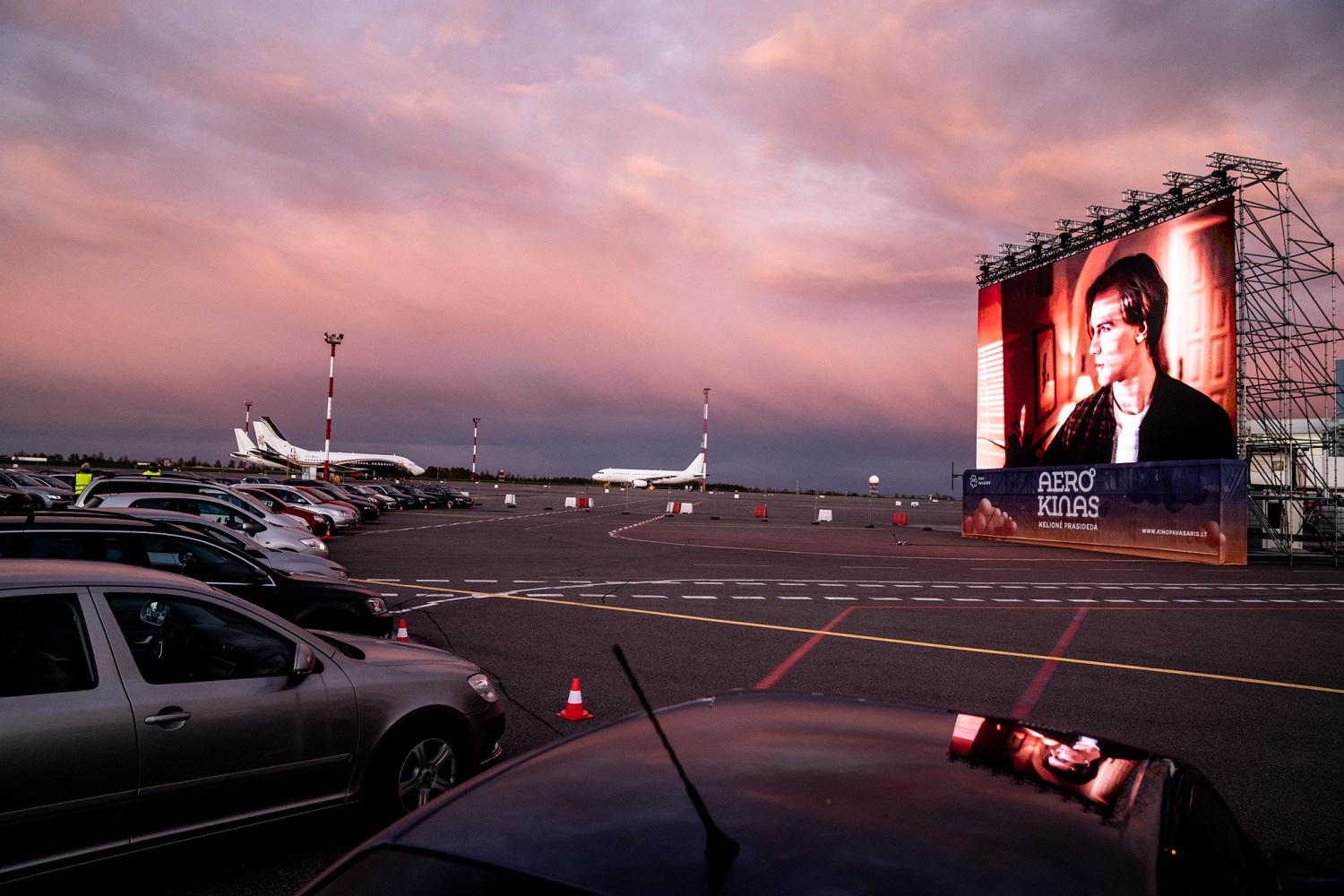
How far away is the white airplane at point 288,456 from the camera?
77562 mm

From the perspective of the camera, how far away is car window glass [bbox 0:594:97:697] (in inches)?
143

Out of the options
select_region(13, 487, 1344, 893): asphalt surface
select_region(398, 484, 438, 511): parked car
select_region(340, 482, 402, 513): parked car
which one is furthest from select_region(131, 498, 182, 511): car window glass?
select_region(398, 484, 438, 511): parked car

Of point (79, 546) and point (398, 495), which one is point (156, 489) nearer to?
point (79, 546)

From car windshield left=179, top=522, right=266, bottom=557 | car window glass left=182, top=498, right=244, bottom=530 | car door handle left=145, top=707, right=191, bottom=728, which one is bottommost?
car door handle left=145, top=707, right=191, bottom=728

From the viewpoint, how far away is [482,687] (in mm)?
5184

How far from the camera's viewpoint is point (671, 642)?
10.2 meters

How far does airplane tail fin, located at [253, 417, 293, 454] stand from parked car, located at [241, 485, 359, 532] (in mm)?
53079

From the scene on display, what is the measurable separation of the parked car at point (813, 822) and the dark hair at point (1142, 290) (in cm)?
2765

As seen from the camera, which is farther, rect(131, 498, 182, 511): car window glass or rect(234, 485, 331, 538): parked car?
rect(234, 485, 331, 538): parked car

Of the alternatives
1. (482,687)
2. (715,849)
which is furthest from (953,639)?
(715,849)

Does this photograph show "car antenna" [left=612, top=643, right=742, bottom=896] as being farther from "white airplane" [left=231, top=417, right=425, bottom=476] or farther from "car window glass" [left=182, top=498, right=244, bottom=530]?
"white airplane" [left=231, top=417, right=425, bottom=476]

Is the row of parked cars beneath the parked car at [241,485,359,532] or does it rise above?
beneath

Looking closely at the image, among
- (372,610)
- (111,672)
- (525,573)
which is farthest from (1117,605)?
(111,672)

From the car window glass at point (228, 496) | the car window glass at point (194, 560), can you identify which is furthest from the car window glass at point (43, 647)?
the car window glass at point (228, 496)
